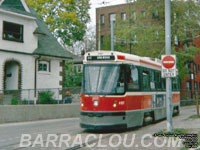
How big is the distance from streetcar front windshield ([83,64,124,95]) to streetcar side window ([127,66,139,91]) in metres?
0.44

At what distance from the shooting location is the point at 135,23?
116 ft

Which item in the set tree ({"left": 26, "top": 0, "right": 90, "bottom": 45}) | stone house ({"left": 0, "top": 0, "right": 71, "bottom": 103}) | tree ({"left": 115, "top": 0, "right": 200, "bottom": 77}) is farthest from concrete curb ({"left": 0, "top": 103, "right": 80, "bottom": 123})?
tree ({"left": 26, "top": 0, "right": 90, "bottom": 45})

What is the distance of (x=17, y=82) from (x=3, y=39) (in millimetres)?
3198

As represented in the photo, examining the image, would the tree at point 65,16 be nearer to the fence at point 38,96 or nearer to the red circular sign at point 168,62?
the fence at point 38,96

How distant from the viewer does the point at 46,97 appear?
20.3m

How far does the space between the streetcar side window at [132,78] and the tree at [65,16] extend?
25427 mm

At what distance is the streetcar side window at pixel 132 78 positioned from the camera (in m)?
12.7

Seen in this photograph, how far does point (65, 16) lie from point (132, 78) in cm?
2608

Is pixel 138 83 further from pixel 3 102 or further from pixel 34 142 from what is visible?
pixel 3 102

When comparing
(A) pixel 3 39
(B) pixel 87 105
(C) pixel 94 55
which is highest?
(A) pixel 3 39

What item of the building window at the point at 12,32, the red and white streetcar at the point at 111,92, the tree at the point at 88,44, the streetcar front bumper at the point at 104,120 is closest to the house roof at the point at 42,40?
the building window at the point at 12,32

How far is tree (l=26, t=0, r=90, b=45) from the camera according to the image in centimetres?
3750

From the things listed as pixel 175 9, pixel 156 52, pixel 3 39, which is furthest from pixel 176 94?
pixel 175 9

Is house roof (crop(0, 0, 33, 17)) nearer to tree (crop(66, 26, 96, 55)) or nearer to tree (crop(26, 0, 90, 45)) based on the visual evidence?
tree (crop(26, 0, 90, 45))
